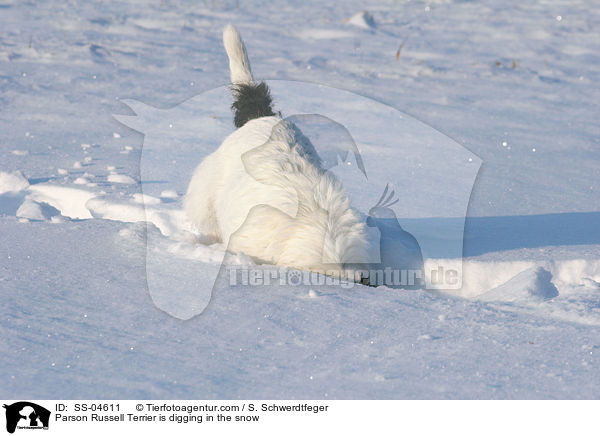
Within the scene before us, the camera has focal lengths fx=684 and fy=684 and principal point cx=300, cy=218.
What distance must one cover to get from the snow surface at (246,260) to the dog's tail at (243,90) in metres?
0.68

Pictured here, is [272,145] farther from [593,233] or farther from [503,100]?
[503,100]

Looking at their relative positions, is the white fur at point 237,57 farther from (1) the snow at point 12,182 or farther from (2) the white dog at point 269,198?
(1) the snow at point 12,182

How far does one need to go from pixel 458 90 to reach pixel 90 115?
3731mm

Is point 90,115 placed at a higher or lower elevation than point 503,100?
lower

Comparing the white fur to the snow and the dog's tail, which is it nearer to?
the dog's tail

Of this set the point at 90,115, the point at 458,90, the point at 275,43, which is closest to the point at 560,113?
the point at 458,90

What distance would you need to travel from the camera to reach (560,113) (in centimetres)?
656

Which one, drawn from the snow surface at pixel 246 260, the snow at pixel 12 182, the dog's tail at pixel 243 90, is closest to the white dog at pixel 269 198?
the dog's tail at pixel 243 90

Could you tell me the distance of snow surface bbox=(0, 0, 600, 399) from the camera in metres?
2.03
